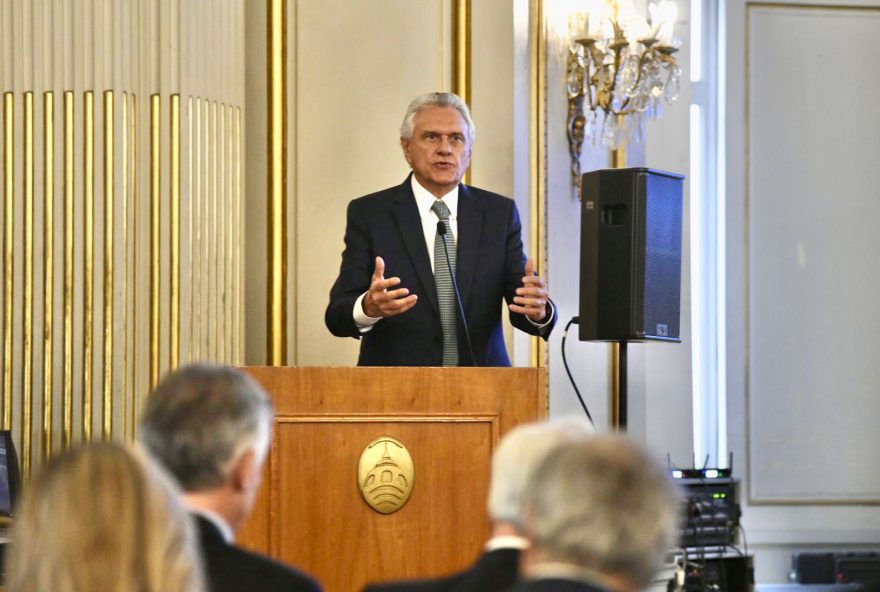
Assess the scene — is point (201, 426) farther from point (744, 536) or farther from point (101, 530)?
point (744, 536)

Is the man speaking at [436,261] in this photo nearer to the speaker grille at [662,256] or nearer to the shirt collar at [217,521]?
the speaker grille at [662,256]

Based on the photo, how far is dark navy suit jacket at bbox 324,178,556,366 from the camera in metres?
4.05

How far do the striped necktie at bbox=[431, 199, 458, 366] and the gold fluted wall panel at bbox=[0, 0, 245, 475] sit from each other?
118 centimetres

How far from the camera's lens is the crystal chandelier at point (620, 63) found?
5867 mm

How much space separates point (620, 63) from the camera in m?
5.88

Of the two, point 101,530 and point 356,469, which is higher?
point 101,530

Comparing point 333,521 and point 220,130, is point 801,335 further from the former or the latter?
point 333,521

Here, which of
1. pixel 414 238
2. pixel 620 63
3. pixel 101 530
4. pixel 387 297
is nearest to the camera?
pixel 101 530

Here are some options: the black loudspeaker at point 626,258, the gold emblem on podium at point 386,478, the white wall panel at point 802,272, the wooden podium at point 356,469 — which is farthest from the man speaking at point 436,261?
the white wall panel at point 802,272

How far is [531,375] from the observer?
3.53 metres

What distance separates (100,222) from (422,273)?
56.3 inches

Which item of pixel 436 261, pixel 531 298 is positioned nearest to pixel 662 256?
pixel 436 261

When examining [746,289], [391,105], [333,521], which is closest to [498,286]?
[333,521]

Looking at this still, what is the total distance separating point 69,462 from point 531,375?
2.14 m
